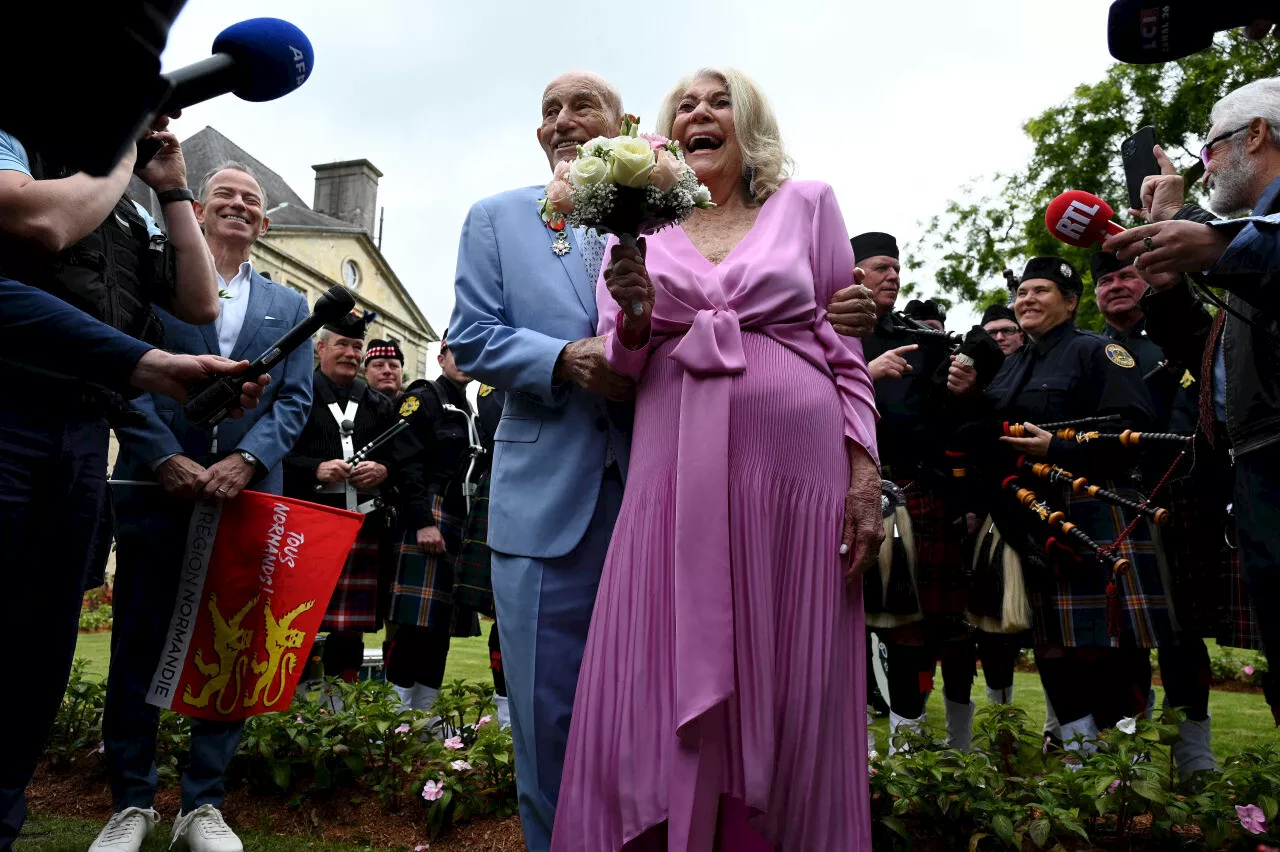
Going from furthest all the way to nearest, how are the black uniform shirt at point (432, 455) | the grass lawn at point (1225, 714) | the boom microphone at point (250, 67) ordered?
1. the grass lawn at point (1225, 714)
2. the black uniform shirt at point (432, 455)
3. the boom microphone at point (250, 67)

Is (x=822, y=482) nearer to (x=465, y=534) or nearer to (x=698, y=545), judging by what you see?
(x=698, y=545)

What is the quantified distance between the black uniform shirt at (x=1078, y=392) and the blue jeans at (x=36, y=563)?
4244 mm

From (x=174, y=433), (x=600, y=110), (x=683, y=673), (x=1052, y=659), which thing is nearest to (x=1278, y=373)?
(x=683, y=673)

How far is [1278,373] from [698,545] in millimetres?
1779

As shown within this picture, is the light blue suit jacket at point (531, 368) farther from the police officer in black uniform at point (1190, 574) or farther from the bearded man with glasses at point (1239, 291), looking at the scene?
the police officer in black uniform at point (1190, 574)

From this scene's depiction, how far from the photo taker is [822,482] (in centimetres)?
268

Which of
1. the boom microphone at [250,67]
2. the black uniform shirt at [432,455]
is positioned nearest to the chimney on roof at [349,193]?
the black uniform shirt at [432,455]

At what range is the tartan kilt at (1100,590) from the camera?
4781 millimetres

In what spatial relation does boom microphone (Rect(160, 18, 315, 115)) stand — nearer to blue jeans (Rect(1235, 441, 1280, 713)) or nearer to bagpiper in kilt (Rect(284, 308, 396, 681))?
blue jeans (Rect(1235, 441, 1280, 713))

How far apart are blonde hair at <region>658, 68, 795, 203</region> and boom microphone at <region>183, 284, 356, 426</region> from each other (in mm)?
1290

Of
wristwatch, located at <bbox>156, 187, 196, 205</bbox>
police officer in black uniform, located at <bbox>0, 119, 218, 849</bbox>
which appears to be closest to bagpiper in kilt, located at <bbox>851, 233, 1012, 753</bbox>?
wristwatch, located at <bbox>156, 187, 196, 205</bbox>

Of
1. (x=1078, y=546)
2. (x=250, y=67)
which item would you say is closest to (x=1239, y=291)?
(x=250, y=67)

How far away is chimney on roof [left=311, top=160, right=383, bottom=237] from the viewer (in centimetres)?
4272

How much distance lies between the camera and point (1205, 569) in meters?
4.94
